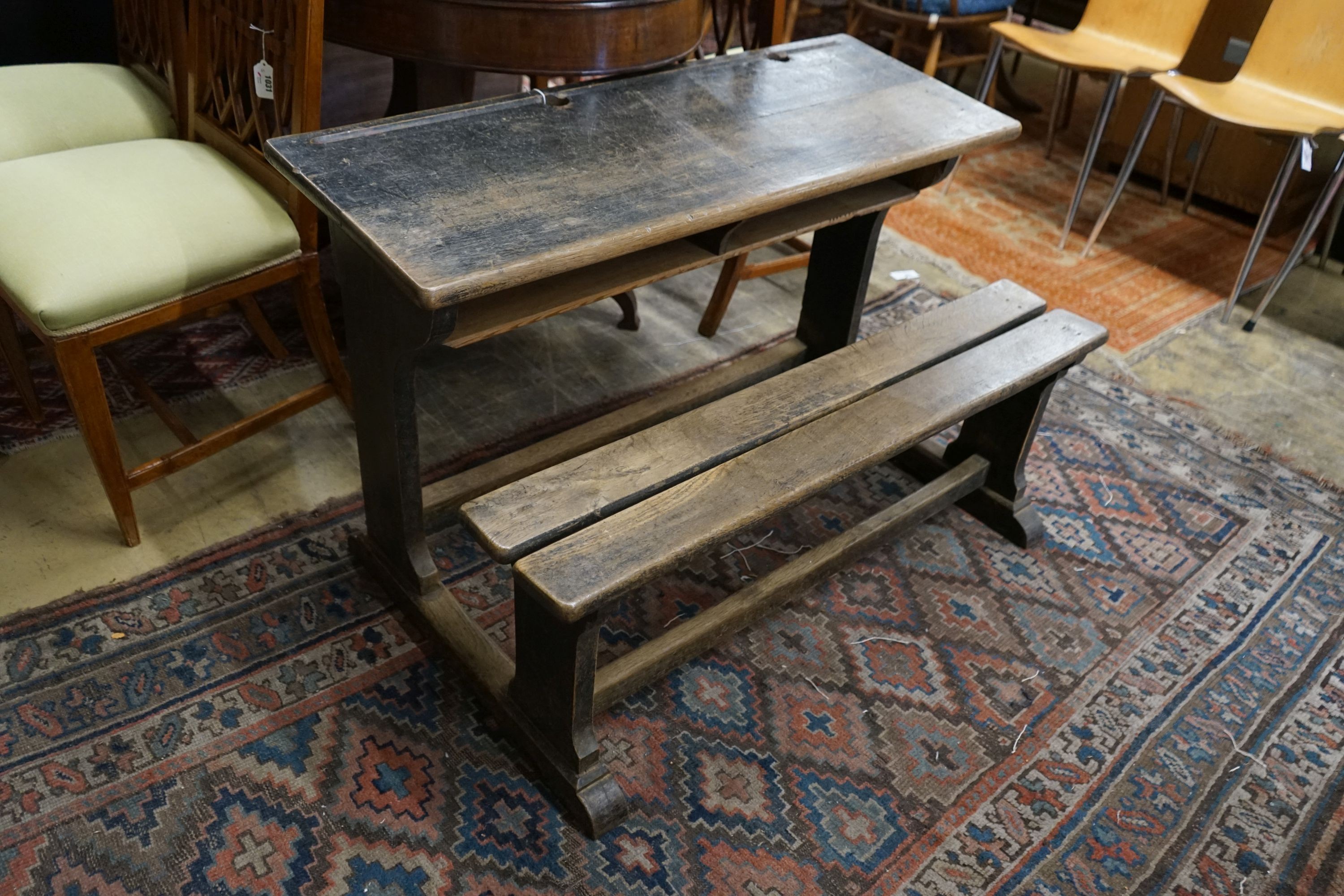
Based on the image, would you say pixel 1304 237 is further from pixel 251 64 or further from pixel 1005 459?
pixel 251 64

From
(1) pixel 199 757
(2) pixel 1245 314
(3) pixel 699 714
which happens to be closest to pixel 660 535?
(3) pixel 699 714

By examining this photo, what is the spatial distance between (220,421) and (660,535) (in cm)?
129

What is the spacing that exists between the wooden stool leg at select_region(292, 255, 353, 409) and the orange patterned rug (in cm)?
195

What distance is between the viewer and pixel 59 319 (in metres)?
1.60

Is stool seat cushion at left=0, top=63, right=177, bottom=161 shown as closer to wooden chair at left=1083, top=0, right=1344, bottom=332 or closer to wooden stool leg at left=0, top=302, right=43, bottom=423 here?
wooden stool leg at left=0, top=302, right=43, bottom=423

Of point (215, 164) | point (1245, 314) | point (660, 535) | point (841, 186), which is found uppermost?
point (841, 186)

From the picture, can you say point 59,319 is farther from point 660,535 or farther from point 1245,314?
point 1245,314

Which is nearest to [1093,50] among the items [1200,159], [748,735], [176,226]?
[1200,159]

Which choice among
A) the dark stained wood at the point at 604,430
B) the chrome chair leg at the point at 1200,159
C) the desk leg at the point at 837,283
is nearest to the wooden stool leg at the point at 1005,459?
the desk leg at the point at 837,283

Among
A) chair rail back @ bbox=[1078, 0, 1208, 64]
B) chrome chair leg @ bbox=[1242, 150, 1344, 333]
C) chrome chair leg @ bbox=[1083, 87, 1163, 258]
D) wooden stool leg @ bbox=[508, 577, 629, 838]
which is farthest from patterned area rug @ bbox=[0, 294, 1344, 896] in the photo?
chair rail back @ bbox=[1078, 0, 1208, 64]

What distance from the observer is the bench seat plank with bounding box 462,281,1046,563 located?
4.56ft

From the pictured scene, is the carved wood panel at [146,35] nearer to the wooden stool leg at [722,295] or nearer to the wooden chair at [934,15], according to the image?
the wooden stool leg at [722,295]

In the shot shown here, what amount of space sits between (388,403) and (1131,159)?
8.52 feet

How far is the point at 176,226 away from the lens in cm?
174
